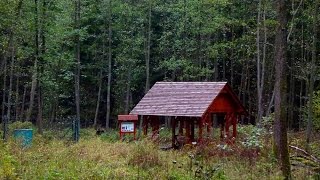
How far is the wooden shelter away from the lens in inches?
837

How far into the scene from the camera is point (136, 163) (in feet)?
43.1

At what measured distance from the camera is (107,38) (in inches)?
1455

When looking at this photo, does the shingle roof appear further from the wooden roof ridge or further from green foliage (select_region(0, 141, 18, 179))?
green foliage (select_region(0, 141, 18, 179))

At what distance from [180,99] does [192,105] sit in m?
1.30

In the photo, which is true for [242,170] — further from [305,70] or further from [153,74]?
[153,74]

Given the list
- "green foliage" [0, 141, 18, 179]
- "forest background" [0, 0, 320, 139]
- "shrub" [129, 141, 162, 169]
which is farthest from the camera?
"forest background" [0, 0, 320, 139]

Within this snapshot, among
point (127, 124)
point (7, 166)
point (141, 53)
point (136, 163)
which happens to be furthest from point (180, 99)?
point (141, 53)

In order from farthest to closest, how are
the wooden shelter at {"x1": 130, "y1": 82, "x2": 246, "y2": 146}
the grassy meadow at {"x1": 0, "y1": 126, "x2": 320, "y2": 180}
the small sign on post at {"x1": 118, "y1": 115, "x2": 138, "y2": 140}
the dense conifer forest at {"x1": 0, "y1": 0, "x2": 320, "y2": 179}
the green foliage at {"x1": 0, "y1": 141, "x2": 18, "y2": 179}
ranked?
the dense conifer forest at {"x1": 0, "y1": 0, "x2": 320, "y2": 179}
the small sign on post at {"x1": 118, "y1": 115, "x2": 138, "y2": 140}
the wooden shelter at {"x1": 130, "y1": 82, "x2": 246, "y2": 146}
the grassy meadow at {"x1": 0, "y1": 126, "x2": 320, "y2": 180}
the green foliage at {"x1": 0, "y1": 141, "x2": 18, "y2": 179}

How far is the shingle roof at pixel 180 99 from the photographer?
21.3 meters

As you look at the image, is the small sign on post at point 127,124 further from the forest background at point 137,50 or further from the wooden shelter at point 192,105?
the forest background at point 137,50

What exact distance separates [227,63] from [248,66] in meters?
3.41

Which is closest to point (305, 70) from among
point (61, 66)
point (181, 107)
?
point (181, 107)

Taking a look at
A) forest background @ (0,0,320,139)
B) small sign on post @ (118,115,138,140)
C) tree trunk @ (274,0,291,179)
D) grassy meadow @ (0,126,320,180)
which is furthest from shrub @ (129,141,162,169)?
forest background @ (0,0,320,139)

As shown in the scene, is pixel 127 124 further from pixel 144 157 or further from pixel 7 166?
pixel 7 166
